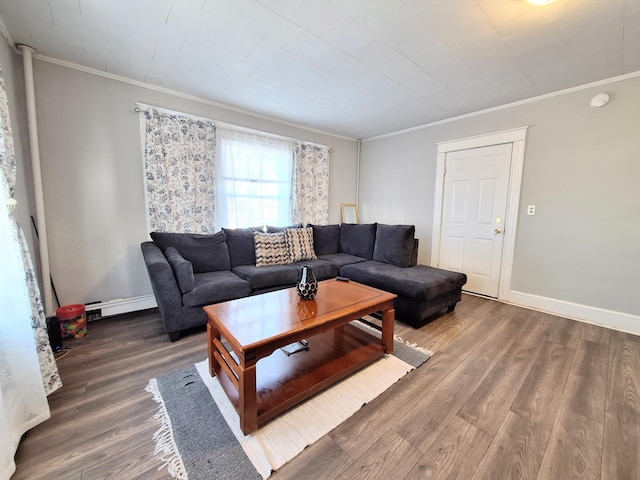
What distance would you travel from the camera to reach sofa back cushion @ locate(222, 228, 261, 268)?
3.16 m

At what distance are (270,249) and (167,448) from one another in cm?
219

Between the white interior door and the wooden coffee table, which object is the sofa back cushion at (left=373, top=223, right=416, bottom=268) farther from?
the wooden coffee table

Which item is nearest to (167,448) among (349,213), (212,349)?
(212,349)

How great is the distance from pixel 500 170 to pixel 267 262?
319 cm

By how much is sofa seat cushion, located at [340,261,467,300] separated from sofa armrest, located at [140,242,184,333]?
187cm

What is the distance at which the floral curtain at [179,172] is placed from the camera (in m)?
2.83

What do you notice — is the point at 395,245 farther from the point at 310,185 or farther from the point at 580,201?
the point at 580,201

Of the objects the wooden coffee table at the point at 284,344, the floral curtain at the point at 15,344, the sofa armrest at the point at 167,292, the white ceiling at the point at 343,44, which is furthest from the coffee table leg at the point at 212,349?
the white ceiling at the point at 343,44

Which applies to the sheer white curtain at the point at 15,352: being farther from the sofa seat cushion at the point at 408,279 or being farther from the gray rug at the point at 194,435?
the sofa seat cushion at the point at 408,279

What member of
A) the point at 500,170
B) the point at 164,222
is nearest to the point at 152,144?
the point at 164,222

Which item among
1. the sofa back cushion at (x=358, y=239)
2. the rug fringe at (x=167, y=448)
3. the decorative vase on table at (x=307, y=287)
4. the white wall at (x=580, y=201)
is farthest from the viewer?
the sofa back cushion at (x=358, y=239)

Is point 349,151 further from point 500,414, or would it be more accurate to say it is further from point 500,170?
point 500,414

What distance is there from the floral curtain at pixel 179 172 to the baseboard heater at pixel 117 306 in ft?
2.66

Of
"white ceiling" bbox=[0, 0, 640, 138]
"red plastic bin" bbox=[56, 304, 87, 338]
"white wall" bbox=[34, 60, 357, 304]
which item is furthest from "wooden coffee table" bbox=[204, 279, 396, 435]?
"white ceiling" bbox=[0, 0, 640, 138]
